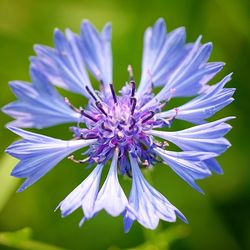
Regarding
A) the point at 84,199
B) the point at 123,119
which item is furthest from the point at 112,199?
the point at 123,119

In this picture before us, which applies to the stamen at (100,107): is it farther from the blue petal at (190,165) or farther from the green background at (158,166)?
the green background at (158,166)

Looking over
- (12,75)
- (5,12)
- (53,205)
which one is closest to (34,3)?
(5,12)

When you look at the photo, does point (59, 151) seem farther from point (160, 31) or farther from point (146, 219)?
point (160, 31)

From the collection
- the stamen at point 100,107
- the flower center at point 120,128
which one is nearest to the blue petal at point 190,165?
the flower center at point 120,128

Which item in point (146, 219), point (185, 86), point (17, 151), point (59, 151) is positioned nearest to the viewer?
point (146, 219)

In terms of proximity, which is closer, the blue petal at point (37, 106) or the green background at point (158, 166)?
the blue petal at point (37, 106)

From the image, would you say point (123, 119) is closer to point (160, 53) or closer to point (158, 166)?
point (160, 53)

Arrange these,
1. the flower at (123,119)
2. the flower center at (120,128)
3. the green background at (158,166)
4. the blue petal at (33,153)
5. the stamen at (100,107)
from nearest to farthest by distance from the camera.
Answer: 1. the flower at (123,119)
2. the blue petal at (33,153)
3. the flower center at (120,128)
4. the stamen at (100,107)
5. the green background at (158,166)
